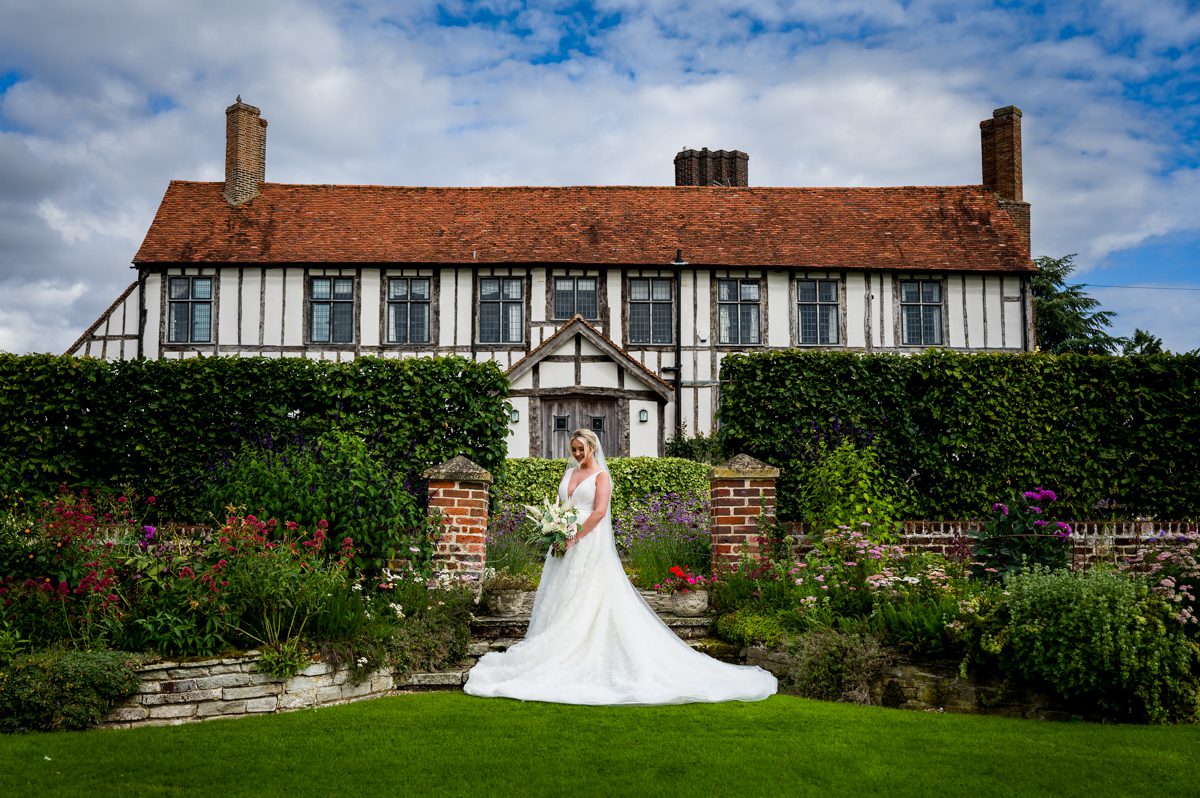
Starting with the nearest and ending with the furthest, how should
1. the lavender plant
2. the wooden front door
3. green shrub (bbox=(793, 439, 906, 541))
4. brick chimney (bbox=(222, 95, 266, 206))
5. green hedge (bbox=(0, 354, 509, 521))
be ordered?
green shrub (bbox=(793, 439, 906, 541)) < the lavender plant < green hedge (bbox=(0, 354, 509, 521)) < the wooden front door < brick chimney (bbox=(222, 95, 266, 206))

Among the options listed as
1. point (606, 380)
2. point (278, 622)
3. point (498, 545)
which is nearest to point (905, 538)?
point (498, 545)

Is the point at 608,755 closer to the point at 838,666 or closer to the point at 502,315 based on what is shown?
the point at 838,666

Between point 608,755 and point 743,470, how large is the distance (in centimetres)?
437

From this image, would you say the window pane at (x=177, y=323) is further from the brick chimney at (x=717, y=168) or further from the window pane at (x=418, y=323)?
the brick chimney at (x=717, y=168)

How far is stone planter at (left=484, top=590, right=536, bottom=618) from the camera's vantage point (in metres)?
8.81

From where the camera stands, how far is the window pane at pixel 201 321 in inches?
843

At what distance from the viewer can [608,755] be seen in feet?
17.6

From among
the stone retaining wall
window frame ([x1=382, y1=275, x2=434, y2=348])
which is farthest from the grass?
window frame ([x1=382, y1=275, x2=434, y2=348])

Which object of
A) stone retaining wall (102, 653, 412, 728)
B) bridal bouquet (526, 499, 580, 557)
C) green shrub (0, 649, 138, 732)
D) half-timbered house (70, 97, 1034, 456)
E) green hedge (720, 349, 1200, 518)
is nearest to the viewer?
green shrub (0, 649, 138, 732)

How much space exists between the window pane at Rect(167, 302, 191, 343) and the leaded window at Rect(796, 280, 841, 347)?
13030 mm

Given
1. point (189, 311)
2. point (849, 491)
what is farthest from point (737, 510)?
point (189, 311)

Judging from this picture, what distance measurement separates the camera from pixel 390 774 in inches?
198

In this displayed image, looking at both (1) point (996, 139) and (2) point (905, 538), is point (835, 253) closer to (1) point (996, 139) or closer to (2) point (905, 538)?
(1) point (996, 139)

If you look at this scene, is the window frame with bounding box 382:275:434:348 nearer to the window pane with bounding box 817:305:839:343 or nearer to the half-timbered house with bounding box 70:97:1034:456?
the half-timbered house with bounding box 70:97:1034:456
